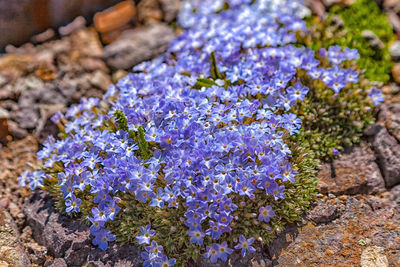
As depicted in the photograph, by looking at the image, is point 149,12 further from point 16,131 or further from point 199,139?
point 199,139

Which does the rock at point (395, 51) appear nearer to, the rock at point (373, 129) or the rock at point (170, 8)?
A: the rock at point (373, 129)

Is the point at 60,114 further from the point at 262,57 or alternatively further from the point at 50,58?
the point at 262,57

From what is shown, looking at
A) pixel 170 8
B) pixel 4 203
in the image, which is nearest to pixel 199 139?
pixel 4 203

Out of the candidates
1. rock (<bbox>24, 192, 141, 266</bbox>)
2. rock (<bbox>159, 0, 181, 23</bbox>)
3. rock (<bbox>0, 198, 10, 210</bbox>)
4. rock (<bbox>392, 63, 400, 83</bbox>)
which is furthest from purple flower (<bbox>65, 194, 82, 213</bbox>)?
rock (<bbox>392, 63, 400, 83</bbox>)

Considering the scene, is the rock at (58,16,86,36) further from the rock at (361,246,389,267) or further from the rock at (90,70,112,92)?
the rock at (361,246,389,267)

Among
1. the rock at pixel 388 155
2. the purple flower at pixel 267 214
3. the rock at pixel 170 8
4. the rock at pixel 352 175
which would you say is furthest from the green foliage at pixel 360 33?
the purple flower at pixel 267 214
